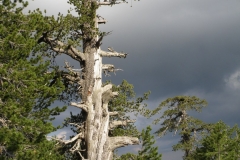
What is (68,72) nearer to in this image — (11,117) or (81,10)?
(81,10)

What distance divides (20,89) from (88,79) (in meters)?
5.07

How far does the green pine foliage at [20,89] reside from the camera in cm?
1351

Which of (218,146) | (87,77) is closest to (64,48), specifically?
(87,77)


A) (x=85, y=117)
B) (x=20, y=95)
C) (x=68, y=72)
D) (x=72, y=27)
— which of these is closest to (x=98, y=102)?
(x=85, y=117)

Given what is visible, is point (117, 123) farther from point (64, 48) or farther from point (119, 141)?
point (64, 48)

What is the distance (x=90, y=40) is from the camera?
19.5 metres

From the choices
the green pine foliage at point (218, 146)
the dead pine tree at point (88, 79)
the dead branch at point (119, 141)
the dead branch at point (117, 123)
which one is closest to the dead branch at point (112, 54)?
the dead pine tree at point (88, 79)

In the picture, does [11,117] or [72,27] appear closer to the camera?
[11,117]

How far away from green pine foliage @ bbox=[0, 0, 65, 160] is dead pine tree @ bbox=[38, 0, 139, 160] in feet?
6.00

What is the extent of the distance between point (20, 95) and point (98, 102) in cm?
490

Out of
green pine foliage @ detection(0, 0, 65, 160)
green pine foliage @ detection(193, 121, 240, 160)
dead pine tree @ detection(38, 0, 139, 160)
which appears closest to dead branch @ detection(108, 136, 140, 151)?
dead pine tree @ detection(38, 0, 139, 160)

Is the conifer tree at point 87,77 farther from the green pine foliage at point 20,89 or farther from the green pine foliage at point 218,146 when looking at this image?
the green pine foliage at point 218,146

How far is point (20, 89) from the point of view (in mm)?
14344

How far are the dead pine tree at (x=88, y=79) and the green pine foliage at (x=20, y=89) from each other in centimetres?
183
